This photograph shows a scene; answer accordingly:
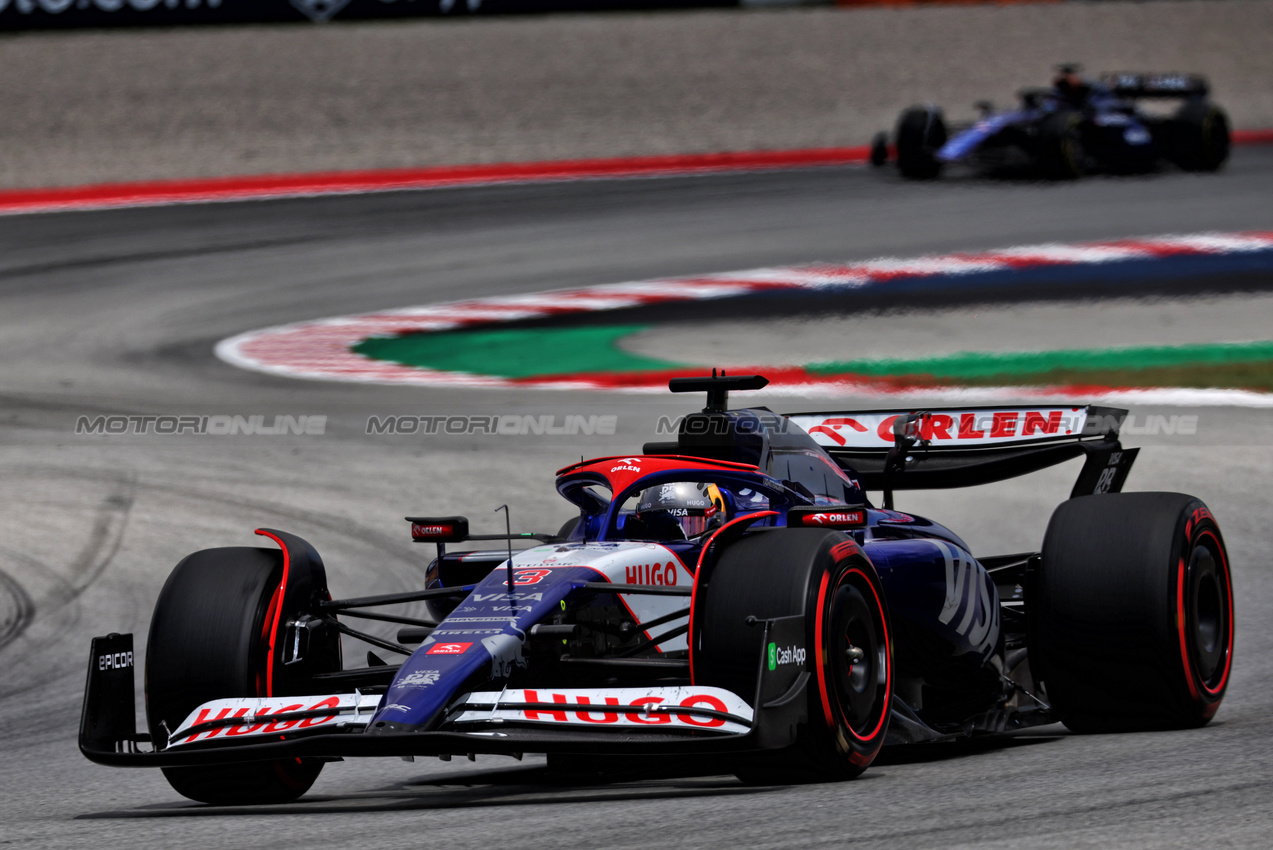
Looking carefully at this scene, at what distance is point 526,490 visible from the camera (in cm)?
1117

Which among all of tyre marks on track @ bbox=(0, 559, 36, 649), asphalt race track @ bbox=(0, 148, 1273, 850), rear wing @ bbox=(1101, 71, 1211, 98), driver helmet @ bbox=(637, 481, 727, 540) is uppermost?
rear wing @ bbox=(1101, 71, 1211, 98)

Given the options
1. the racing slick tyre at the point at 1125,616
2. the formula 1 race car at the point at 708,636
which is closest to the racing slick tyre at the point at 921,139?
the formula 1 race car at the point at 708,636

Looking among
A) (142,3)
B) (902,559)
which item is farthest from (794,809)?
(142,3)

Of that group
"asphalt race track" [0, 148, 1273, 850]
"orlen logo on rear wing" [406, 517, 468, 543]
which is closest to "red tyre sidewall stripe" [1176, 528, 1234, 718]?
"asphalt race track" [0, 148, 1273, 850]

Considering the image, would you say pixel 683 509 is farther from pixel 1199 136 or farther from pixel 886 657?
pixel 1199 136

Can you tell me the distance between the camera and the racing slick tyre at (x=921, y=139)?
72.5 ft

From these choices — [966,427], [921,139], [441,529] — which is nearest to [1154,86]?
[921,139]

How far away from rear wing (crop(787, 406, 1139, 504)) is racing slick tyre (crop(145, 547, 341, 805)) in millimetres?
2912

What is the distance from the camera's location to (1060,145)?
71.5ft

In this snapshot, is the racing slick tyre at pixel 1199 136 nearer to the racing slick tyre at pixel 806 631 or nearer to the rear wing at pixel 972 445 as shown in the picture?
the rear wing at pixel 972 445

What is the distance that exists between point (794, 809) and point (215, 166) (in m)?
20.4

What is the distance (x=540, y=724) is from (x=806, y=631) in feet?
2.83

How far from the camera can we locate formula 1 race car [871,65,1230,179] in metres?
21.9

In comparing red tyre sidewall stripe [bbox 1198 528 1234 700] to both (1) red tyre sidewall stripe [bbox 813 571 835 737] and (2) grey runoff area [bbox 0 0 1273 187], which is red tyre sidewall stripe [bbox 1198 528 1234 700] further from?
(2) grey runoff area [bbox 0 0 1273 187]
